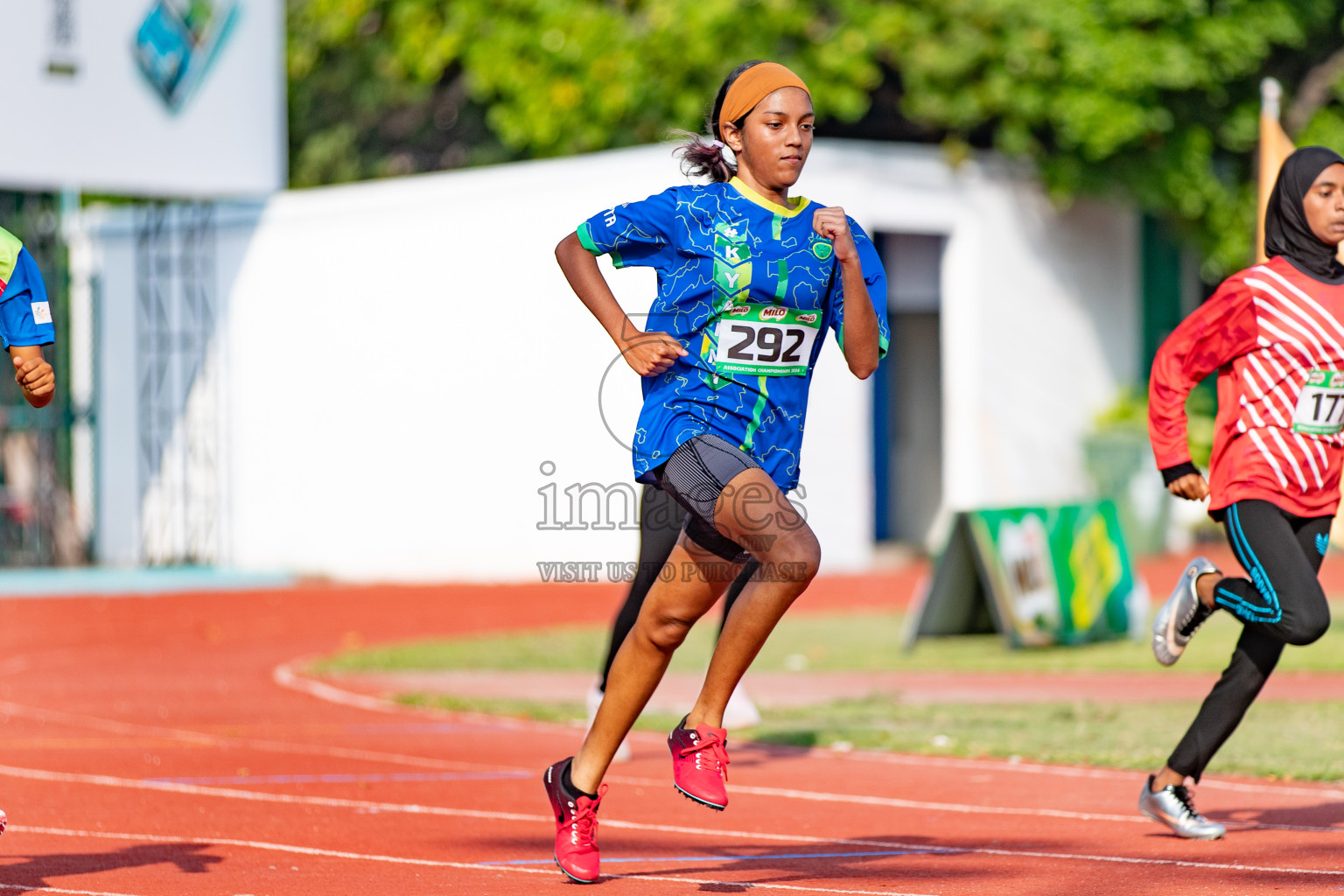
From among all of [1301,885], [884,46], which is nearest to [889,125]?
[884,46]

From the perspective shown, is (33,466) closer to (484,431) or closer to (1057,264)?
(484,431)

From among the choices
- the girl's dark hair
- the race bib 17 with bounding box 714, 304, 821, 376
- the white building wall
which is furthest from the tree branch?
the race bib 17 with bounding box 714, 304, 821, 376

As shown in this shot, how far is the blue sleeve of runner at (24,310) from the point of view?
15.6ft

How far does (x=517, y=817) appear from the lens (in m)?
6.07

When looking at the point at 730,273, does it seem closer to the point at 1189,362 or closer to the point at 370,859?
the point at 1189,362

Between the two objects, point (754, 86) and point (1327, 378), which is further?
point (1327, 378)

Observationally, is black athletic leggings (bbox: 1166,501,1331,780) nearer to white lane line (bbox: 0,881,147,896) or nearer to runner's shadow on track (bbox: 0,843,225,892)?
runner's shadow on track (bbox: 0,843,225,892)

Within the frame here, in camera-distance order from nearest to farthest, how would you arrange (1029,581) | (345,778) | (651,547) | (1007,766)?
(651,547) < (345,778) < (1007,766) < (1029,581)

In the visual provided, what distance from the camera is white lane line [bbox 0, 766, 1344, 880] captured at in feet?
16.7

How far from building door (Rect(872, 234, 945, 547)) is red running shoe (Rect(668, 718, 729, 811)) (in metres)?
16.7

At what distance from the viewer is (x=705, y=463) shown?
4.50 metres

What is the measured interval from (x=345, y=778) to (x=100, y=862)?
5.95ft

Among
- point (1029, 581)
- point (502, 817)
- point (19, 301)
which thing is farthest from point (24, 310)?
point (1029, 581)

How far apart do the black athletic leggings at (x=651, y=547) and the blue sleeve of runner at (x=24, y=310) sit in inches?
78.1
